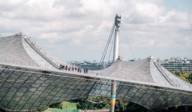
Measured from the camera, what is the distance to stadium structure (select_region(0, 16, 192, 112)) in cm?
6906

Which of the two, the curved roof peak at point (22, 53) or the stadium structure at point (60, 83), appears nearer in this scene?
the stadium structure at point (60, 83)

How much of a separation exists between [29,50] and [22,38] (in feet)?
10.2

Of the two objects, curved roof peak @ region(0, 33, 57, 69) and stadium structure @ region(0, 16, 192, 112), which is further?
curved roof peak @ region(0, 33, 57, 69)

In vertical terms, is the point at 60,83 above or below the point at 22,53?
below

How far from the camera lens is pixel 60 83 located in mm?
73562

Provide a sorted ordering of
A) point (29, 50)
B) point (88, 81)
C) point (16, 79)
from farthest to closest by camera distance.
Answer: point (29, 50), point (88, 81), point (16, 79)

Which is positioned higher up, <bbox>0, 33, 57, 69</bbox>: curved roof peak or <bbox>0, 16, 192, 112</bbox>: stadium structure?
<bbox>0, 33, 57, 69</bbox>: curved roof peak

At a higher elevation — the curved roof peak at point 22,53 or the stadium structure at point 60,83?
the curved roof peak at point 22,53

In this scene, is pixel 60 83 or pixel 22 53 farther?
pixel 22 53

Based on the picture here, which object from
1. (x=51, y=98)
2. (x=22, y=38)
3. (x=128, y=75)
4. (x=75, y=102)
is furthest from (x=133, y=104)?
(x=22, y=38)

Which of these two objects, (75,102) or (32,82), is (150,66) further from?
(32,82)

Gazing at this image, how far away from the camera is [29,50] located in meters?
82.0

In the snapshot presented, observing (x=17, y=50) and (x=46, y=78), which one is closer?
(x=46, y=78)

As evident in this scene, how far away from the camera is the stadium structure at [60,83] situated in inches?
2719
